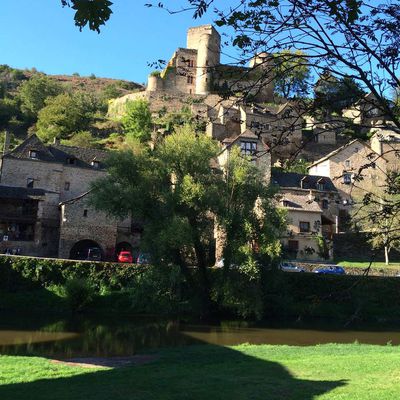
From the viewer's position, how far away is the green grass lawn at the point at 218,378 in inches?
333

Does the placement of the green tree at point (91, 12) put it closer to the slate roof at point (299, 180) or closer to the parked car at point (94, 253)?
the parked car at point (94, 253)

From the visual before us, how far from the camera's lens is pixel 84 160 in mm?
47344

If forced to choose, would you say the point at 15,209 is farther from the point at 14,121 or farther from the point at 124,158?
the point at 14,121

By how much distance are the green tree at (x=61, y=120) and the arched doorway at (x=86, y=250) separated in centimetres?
3179

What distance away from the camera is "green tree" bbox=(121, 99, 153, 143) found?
221 feet

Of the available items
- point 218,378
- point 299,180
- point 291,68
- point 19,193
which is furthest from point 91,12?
point 299,180

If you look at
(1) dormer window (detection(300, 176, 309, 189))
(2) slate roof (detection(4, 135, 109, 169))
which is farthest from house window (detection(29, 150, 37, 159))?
(1) dormer window (detection(300, 176, 309, 189))

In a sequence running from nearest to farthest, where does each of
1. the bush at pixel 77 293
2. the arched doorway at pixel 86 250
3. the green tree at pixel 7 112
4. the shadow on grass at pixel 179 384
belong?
the shadow on grass at pixel 179 384 → the bush at pixel 77 293 → the arched doorway at pixel 86 250 → the green tree at pixel 7 112

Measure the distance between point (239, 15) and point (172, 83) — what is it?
252 ft

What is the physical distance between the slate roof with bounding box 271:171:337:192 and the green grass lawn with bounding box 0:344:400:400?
1364 inches

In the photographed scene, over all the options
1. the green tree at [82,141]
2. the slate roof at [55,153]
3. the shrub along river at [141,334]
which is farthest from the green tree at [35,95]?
the shrub along river at [141,334]

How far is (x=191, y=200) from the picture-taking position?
26031 millimetres

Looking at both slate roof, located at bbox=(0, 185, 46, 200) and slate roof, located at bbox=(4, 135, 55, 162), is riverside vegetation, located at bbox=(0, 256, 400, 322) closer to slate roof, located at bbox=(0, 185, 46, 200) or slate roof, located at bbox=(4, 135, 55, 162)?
slate roof, located at bbox=(0, 185, 46, 200)

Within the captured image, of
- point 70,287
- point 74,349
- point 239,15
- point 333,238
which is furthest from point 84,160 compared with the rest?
point 239,15
